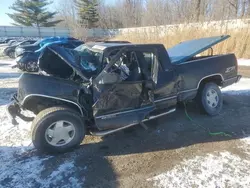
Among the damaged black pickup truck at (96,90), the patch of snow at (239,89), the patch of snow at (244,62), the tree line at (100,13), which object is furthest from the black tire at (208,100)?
the tree line at (100,13)

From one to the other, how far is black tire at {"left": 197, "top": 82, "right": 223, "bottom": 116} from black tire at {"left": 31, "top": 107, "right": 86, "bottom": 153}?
2752mm

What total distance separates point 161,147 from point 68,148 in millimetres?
1580

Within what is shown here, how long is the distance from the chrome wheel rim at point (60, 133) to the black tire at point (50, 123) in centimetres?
4

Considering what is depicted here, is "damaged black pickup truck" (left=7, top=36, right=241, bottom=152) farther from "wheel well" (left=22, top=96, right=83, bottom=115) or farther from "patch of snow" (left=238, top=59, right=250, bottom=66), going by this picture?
"patch of snow" (left=238, top=59, right=250, bottom=66)

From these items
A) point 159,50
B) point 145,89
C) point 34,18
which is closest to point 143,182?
point 145,89

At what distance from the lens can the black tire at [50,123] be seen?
10.9 feet

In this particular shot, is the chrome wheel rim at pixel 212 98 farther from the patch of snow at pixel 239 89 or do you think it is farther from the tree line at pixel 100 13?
the tree line at pixel 100 13

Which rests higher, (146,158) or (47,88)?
(47,88)

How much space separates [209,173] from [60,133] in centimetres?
231

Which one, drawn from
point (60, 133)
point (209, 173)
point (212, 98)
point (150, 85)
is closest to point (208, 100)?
point (212, 98)

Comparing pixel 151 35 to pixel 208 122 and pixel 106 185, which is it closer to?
pixel 208 122

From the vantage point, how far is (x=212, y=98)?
495 cm

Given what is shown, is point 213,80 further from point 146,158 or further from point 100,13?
point 100,13

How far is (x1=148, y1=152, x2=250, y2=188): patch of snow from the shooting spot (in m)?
2.78
